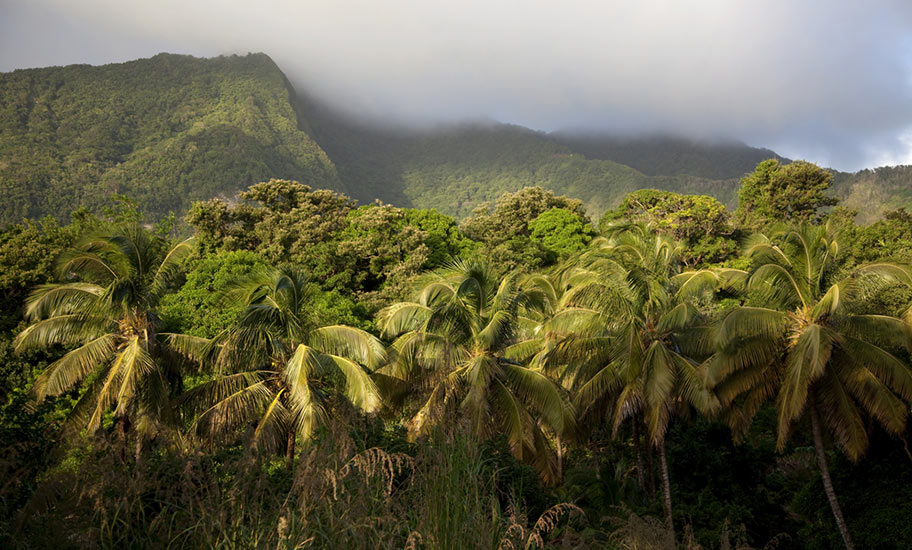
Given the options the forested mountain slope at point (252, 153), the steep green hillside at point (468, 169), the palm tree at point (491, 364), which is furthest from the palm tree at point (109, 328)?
the steep green hillside at point (468, 169)

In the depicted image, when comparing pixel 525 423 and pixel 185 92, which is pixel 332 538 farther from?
pixel 185 92

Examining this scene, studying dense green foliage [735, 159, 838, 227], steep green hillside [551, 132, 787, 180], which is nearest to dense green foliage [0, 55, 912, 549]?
dense green foliage [735, 159, 838, 227]

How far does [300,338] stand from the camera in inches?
592

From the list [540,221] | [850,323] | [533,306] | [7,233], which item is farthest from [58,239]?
[850,323]

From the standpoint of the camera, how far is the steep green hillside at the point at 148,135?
72.9 metres

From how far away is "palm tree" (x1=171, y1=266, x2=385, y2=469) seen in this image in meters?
13.6

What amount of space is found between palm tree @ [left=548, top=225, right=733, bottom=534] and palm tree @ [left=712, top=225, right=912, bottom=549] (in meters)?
1.24

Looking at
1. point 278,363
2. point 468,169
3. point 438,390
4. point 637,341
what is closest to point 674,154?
point 468,169

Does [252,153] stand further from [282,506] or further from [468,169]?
[282,506]

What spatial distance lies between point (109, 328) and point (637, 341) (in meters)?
13.2

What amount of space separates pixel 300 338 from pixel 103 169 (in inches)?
3240

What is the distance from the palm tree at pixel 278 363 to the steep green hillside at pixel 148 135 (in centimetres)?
5558

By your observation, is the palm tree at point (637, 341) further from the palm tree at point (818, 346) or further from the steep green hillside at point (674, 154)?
the steep green hillside at point (674, 154)

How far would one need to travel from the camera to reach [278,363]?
15.1 metres
